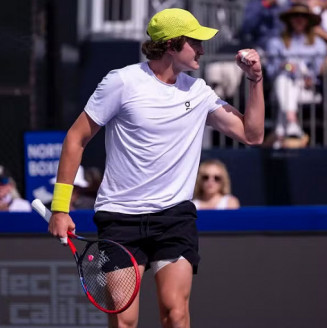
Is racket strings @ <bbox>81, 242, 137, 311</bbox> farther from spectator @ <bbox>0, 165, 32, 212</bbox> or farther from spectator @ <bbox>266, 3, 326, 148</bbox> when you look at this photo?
spectator @ <bbox>266, 3, 326, 148</bbox>

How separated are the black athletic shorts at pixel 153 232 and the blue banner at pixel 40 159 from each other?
3219 millimetres

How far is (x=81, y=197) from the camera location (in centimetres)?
792

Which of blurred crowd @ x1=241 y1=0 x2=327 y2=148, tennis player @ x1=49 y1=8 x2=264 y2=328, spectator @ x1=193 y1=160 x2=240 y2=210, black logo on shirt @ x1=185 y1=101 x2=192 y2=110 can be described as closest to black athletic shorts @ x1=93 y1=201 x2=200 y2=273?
tennis player @ x1=49 y1=8 x2=264 y2=328

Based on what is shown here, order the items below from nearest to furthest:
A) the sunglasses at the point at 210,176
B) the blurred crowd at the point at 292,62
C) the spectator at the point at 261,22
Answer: the sunglasses at the point at 210,176, the blurred crowd at the point at 292,62, the spectator at the point at 261,22

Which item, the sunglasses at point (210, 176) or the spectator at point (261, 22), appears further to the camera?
the spectator at point (261, 22)

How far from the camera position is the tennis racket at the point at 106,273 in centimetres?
482

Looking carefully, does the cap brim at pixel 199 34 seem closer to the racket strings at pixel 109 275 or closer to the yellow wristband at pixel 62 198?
the yellow wristband at pixel 62 198

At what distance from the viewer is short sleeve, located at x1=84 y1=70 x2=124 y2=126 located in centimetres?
480

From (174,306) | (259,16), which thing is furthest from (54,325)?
(259,16)

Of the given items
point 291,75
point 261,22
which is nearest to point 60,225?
Result: point 291,75

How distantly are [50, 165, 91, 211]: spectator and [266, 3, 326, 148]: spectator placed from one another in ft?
5.56

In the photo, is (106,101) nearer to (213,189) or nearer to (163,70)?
(163,70)

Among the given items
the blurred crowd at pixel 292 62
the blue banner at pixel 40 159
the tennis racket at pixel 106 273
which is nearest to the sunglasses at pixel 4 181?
the blue banner at pixel 40 159

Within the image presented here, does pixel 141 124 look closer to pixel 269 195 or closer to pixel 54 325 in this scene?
→ pixel 54 325
